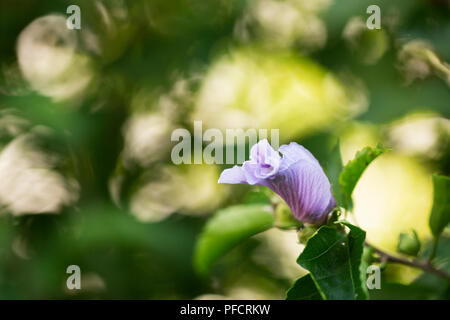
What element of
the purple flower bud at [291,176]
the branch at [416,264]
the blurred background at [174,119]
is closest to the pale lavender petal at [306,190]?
the purple flower bud at [291,176]

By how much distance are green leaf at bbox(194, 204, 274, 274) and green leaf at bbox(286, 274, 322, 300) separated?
0.24 m

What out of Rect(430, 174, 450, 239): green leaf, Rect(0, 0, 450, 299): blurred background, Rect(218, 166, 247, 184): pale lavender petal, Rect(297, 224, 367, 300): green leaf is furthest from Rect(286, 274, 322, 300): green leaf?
Rect(0, 0, 450, 299): blurred background

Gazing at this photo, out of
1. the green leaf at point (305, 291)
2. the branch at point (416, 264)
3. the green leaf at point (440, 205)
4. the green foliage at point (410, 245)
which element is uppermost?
the green leaf at point (440, 205)

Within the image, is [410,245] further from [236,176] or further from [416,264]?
[236,176]

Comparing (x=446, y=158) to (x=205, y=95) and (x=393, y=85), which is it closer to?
(x=393, y=85)

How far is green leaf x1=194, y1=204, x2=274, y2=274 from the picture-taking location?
3.34 ft

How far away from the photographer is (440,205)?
2.97 ft

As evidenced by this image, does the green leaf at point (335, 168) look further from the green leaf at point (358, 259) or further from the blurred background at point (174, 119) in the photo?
the blurred background at point (174, 119)

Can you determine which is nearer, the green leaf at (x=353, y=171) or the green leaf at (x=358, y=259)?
the green leaf at (x=358, y=259)

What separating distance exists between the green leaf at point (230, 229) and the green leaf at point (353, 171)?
Result: 17cm

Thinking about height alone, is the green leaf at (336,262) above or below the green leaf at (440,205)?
below

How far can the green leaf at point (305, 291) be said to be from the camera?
2.48 feet

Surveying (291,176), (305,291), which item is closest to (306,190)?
(291,176)

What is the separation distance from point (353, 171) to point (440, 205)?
6.7 inches
